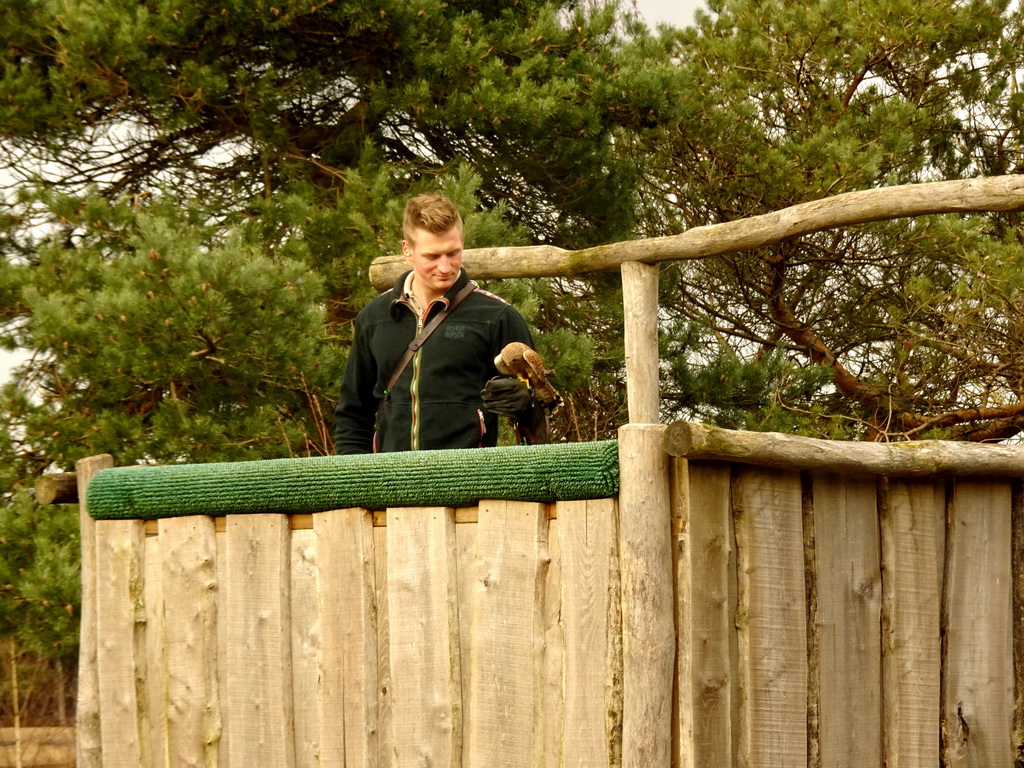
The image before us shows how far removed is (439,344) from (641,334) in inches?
39.4

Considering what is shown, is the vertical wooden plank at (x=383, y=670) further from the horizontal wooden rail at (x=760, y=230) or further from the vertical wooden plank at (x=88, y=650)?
the horizontal wooden rail at (x=760, y=230)

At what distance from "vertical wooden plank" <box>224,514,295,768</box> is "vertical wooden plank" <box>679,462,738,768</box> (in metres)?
1.27

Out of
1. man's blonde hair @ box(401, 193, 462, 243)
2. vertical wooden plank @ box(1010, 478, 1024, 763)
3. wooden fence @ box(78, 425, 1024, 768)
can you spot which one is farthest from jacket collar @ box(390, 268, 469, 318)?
vertical wooden plank @ box(1010, 478, 1024, 763)

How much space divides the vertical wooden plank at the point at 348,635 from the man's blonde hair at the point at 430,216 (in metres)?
0.93

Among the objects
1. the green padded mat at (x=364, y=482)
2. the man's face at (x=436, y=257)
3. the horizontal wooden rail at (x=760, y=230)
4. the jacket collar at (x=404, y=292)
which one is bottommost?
the green padded mat at (x=364, y=482)

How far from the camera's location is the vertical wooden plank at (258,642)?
12.1ft

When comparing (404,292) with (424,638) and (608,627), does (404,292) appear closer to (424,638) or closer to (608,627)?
(424,638)

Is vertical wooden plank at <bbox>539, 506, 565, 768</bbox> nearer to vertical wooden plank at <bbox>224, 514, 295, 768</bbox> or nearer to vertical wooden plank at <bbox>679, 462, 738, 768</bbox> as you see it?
vertical wooden plank at <bbox>679, 462, 738, 768</bbox>

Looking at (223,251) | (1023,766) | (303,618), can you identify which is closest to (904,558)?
(1023,766)

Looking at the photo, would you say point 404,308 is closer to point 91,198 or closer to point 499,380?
point 499,380

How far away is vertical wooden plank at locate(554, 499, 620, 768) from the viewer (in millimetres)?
3029

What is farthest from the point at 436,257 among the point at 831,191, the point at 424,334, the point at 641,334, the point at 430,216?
the point at 831,191

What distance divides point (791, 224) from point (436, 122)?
4.25 m

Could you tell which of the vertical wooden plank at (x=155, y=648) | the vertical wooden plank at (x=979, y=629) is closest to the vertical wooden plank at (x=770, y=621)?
the vertical wooden plank at (x=979, y=629)
